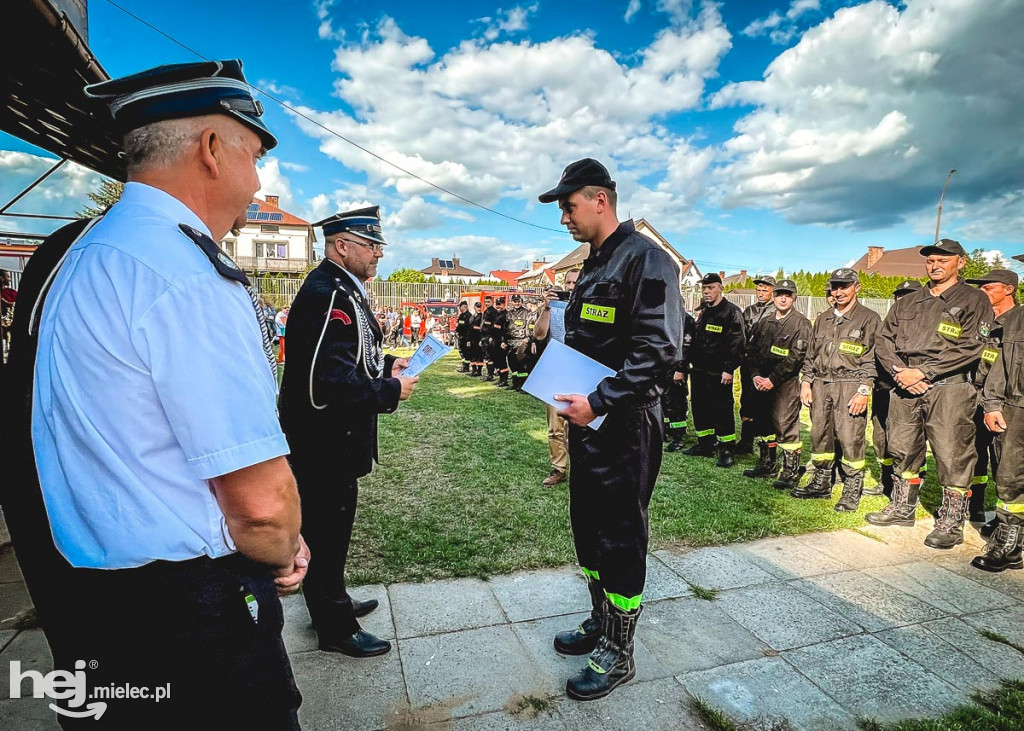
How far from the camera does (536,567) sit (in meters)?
3.70

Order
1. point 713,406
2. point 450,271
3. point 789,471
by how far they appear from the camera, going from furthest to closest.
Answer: point 450,271
point 713,406
point 789,471

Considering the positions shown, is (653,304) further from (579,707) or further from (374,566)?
(374,566)

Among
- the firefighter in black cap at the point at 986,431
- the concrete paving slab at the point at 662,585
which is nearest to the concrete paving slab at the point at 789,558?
the concrete paving slab at the point at 662,585

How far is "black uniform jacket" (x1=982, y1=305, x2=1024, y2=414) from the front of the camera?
153 inches

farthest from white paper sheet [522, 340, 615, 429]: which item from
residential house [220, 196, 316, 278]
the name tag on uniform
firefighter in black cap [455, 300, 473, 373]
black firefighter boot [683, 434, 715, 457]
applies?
residential house [220, 196, 316, 278]

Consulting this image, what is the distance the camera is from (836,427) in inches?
210

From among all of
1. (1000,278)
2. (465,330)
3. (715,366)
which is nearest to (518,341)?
(465,330)

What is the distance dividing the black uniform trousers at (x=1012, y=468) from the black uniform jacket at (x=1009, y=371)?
64 mm

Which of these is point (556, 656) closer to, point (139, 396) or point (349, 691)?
point (349, 691)

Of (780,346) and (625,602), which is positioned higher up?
(780,346)

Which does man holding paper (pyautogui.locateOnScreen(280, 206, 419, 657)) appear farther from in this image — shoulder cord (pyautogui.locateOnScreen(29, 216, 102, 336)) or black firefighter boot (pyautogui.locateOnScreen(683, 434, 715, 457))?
black firefighter boot (pyautogui.locateOnScreen(683, 434, 715, 457))

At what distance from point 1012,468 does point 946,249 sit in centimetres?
185

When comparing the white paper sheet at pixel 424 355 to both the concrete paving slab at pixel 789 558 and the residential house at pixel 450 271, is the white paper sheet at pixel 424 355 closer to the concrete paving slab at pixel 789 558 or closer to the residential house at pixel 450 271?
the concrete paving slab at pixel 789 558

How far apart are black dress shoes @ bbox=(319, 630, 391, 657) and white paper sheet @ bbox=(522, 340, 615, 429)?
1.55 metres
